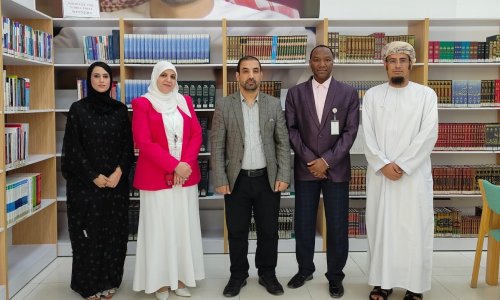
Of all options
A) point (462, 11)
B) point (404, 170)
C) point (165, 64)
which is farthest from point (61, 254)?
point (462, 11)

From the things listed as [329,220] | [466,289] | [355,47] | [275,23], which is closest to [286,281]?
[329,220]

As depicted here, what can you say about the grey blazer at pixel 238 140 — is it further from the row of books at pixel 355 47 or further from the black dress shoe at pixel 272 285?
the row of books at pixel 355 47

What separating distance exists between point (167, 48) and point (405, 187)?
2566 mm

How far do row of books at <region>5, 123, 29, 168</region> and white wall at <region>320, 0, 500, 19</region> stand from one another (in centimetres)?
313

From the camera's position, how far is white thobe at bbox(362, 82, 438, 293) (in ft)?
11.2

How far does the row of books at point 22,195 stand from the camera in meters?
3.64

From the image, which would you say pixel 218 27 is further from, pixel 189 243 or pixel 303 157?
pixel 189 243

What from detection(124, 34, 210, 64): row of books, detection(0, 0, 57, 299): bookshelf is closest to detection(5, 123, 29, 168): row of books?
detection(0, 0, 57, 299): bookshelf

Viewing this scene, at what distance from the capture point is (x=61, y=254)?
4.73m

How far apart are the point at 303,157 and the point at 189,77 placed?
2.01 m

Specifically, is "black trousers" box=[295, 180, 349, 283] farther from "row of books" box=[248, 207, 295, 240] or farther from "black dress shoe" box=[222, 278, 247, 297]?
"row of books" box=[248, 207, 295, 240]

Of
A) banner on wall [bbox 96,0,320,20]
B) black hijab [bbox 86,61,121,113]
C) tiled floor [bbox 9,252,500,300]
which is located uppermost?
banner on wall [bbox 96,0,320,20]

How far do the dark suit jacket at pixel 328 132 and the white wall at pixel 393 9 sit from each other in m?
1.77

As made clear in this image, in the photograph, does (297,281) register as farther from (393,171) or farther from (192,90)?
(192,90)
